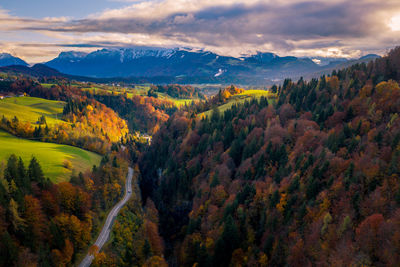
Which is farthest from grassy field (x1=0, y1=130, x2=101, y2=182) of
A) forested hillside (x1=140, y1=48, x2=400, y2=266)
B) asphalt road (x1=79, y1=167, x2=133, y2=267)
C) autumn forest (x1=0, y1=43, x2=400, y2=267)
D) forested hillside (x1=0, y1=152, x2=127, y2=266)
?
forested hillside (x1=140, y1=48, x2=400, y2=266)

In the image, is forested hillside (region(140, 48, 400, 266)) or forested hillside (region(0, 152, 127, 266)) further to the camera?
forested hillside (region(0, 152, 127, 266))

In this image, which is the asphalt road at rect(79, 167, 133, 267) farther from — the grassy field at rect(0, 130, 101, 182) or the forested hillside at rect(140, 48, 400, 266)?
the grassy field at rect(0, 130, 101, 182)

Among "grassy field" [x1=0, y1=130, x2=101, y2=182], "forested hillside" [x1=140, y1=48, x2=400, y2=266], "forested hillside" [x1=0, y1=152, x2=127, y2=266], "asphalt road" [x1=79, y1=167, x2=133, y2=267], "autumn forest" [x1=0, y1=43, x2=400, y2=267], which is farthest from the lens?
"grassy field" [x1=0, y1=130, x2=101, y2=182]

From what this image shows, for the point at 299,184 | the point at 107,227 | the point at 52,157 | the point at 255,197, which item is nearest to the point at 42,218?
the point at 107,227

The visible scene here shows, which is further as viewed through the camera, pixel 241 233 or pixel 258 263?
pixel 241 233

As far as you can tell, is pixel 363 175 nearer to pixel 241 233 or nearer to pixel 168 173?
pixel 241 233

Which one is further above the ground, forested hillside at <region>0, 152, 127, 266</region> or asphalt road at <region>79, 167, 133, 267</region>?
forested hillside at <region>0, 152, 127, 266</region>

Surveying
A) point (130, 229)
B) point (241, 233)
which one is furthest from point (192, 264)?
point (130, 229)

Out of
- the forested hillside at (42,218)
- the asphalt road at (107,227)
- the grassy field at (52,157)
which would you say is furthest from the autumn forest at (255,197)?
the grassy field at (52,157)
